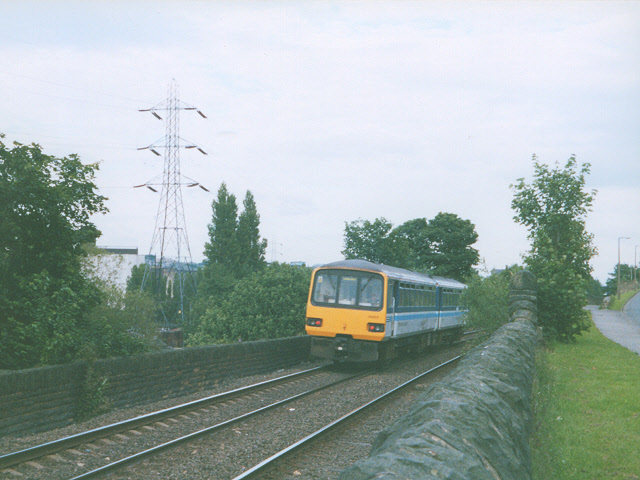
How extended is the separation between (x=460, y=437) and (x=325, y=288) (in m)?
14.3

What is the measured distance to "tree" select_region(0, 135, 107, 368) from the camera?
37.3 ft

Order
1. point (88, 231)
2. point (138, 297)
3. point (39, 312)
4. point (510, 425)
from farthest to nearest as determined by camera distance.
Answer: point (138, 297) < point (88, 231) < point (39, 312) < point (510, 425)

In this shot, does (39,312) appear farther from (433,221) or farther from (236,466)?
(433,221)

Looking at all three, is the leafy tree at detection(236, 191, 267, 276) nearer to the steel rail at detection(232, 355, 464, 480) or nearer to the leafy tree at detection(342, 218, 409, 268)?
the leafy tree at detection(342, 218, 409, 268)

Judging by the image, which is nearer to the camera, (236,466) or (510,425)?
(510,425)

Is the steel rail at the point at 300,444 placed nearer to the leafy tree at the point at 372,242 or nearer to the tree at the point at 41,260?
the tree at the point at 41,260

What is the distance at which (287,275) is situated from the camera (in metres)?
29.3

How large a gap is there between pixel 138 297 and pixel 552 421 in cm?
4268

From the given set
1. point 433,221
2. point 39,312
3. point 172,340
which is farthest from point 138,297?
point 39,312

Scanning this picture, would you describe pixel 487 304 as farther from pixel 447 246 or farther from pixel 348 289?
pixel 447 246

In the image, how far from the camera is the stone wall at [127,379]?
362 inches

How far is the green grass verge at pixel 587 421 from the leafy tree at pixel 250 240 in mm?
49533

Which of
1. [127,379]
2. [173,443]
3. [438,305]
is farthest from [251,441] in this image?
[438,305]

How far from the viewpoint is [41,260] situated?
39.8ft
